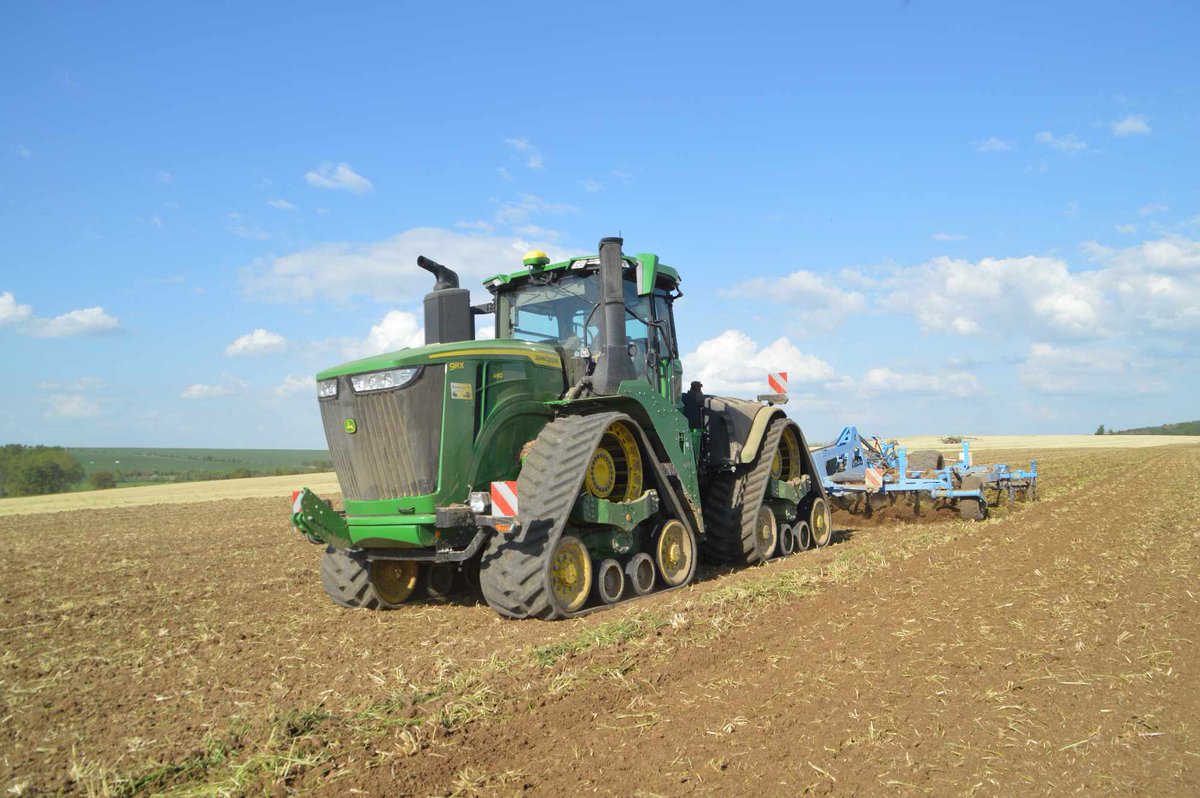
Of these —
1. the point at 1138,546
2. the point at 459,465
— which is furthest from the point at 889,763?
the point at 1138,546

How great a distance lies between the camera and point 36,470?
152 feet

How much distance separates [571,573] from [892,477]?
8.39m

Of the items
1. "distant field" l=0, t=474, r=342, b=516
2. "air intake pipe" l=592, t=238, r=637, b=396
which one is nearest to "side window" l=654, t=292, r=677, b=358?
"air intake pipe" l=592, t=238, r=637, b=396

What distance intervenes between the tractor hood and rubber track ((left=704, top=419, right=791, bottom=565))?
327 centimetres

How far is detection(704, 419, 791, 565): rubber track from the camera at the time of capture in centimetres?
945

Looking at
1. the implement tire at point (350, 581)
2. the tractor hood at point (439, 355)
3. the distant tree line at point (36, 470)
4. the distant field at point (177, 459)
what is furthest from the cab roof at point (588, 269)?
the distant field at point (177, 459)

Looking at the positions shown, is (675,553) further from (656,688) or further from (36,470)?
(36,470)

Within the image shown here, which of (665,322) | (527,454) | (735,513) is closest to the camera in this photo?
(527,454)

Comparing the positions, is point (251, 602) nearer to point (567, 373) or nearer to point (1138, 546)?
point (567, 373)

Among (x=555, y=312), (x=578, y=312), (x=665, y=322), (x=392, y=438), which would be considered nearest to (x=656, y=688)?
(x=392, y=438)

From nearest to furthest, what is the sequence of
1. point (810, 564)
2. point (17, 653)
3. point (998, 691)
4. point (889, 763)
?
1. point (889, 763)
2. point (998, 691)
3. point (17, 653)
4. point (810, 564)

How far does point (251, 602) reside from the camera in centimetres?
827

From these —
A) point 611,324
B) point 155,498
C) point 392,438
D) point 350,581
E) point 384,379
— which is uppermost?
point 611,324

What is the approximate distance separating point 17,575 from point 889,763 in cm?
1154
